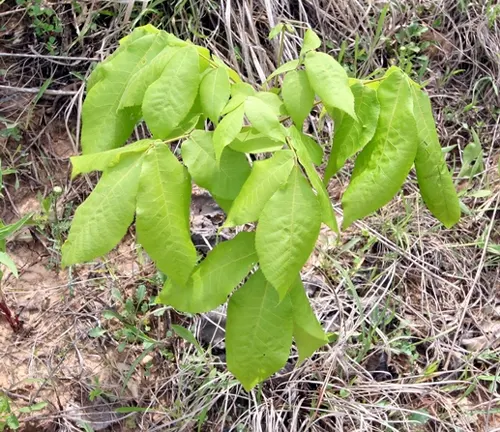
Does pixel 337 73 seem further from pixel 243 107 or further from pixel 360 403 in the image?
pixel 360 403

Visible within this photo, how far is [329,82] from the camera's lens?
106cm

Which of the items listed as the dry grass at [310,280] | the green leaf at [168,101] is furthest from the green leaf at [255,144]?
the dry grass at [310,280]

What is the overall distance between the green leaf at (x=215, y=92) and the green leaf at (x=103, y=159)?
0.13 metres

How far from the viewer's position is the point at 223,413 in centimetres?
173

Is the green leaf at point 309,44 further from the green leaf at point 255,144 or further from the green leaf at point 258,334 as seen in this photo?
the green leaf at point 258,334

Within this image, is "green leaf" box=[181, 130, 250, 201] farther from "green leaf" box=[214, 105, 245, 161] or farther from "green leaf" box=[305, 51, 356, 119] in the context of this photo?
"green leaf" box=[305, 51, 356, 119]

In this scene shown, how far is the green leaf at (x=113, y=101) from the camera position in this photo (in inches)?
46.3

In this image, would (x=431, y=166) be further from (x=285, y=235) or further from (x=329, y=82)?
(x=285, y=235)

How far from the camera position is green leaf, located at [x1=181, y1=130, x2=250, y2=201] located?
41.5 inches

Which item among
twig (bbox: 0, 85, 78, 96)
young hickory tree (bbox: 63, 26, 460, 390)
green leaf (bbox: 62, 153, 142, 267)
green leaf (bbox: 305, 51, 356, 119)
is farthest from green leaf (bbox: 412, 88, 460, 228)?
twig (bbox: 0, 85, 78, 96)

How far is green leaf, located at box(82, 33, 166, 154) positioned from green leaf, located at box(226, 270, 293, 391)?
43cm

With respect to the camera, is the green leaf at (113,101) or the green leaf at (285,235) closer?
the green leaf at (285,235)

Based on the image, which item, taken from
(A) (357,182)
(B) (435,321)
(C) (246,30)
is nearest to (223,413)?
(B) (435,321)

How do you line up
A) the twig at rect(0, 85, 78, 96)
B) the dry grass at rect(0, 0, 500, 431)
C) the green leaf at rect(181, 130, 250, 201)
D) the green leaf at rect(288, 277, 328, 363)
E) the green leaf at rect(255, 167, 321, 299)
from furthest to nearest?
the twig at rect(0, 85, 78, 96)
the dry grass at rect(0, 0, 500, 431)
the green leaf at rect(288, 277, 328, 363)
the green leaf at rect(181, 130, 250, 201)
the green leaf at rect(255, 167, 321, 299)
